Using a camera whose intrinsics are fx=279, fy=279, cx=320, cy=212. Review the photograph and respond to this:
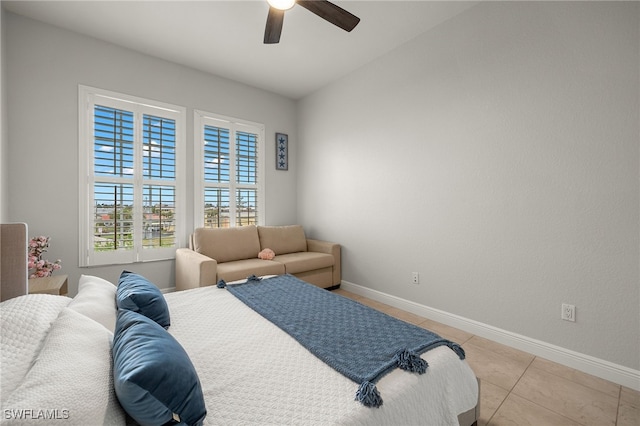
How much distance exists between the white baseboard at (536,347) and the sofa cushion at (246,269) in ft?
4.58

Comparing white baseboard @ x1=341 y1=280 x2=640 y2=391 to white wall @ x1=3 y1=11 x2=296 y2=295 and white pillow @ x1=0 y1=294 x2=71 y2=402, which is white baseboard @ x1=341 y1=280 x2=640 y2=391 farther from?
white wall @ x1=3 y1=11 x2=296 y2=295

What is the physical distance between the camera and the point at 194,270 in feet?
9.37

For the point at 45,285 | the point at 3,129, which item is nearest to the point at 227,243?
the point at 45,285

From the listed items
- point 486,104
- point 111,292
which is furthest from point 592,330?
point 111,292

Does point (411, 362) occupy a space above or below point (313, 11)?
Result: below

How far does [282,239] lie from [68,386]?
10.7 feet

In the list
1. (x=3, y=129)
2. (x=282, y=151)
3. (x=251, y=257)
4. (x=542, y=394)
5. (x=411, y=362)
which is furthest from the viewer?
(x=282, y=151)

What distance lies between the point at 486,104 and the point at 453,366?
2.18 meters

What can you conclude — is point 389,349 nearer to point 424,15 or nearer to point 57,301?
point 57,301

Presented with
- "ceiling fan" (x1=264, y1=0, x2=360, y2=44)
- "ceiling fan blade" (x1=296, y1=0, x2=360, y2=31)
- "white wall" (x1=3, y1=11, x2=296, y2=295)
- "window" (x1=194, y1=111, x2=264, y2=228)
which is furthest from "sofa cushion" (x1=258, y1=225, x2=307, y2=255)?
"ceiling fan blade" (x1=296, y1=0, x2=360, y2=31)

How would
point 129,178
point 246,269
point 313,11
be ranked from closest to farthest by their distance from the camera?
1. point 313,11
2. point 246,269
3. point 129,178

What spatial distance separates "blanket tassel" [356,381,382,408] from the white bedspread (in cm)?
2

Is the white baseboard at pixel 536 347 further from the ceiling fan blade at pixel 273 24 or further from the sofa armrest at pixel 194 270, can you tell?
the ceiling fan blade at pixel 273 24

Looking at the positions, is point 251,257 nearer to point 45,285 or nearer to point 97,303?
point 45,285
